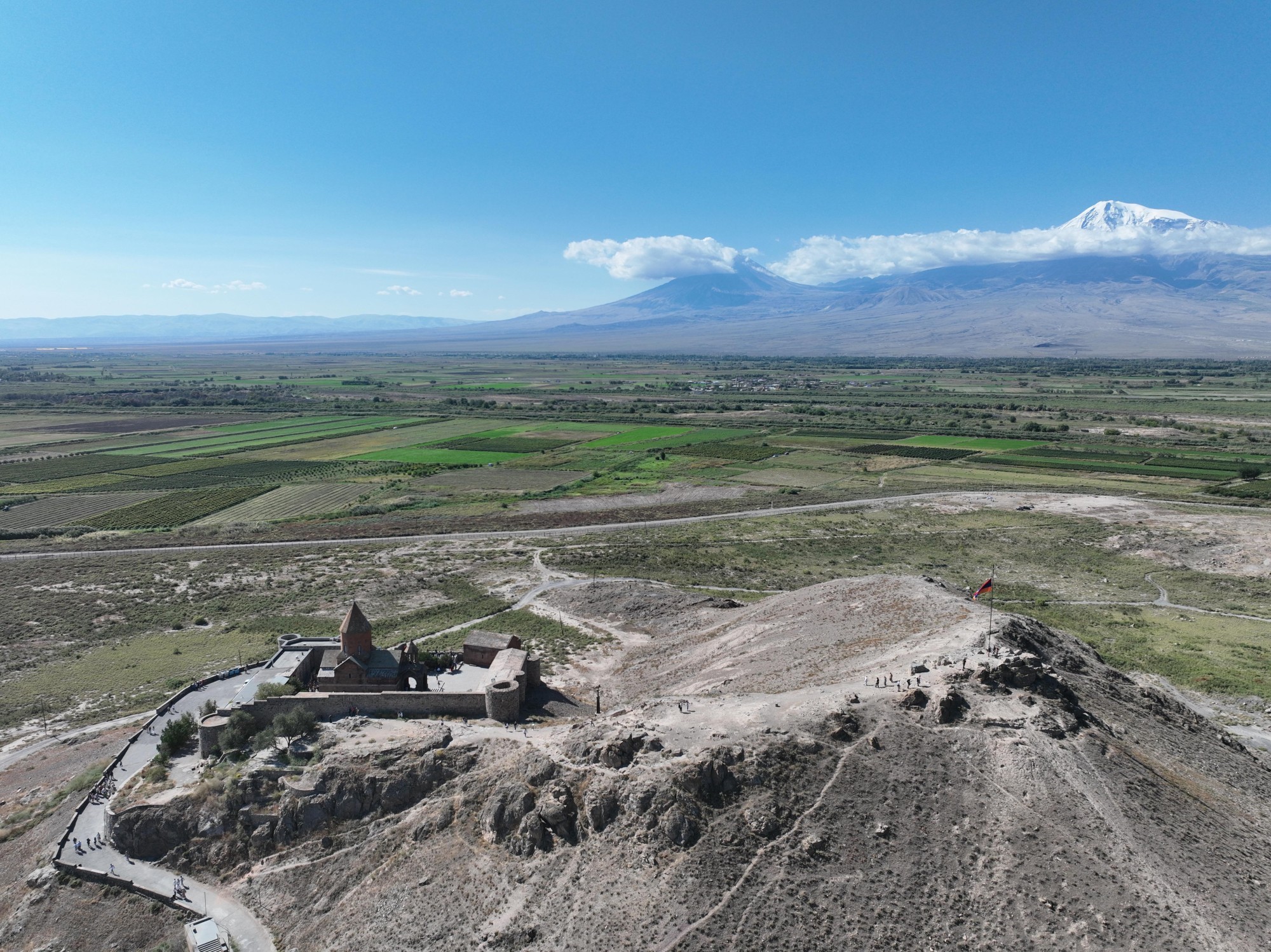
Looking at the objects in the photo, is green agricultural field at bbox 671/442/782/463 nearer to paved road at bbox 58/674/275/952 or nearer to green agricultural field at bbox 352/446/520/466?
green agricultural field at bbox 352/446/520/466

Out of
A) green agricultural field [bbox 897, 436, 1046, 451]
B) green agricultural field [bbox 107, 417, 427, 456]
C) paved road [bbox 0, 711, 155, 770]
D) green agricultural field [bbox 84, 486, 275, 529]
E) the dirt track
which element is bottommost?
paved road [bbox 0, 711, 155, 770]

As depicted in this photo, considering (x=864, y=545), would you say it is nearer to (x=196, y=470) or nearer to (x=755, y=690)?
(x=755, y=690)

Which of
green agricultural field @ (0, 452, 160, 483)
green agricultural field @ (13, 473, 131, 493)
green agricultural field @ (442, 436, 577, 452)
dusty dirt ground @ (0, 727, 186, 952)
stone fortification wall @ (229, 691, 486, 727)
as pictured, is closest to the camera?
dusty dirt ground @ (0, 727, 186, 952)

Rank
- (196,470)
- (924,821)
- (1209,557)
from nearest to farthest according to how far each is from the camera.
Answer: (924,821)
(1209,557)
(196,470)

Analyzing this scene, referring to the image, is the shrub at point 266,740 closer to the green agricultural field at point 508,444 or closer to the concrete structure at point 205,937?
the concrete structure at point 205,937

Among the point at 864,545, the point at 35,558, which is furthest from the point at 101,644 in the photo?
the point at 864,545

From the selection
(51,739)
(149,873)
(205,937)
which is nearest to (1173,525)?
(205,937)

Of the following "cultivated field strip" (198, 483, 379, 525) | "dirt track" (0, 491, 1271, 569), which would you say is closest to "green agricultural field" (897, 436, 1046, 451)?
"dirt track" (0, 491, 1271, 569)
